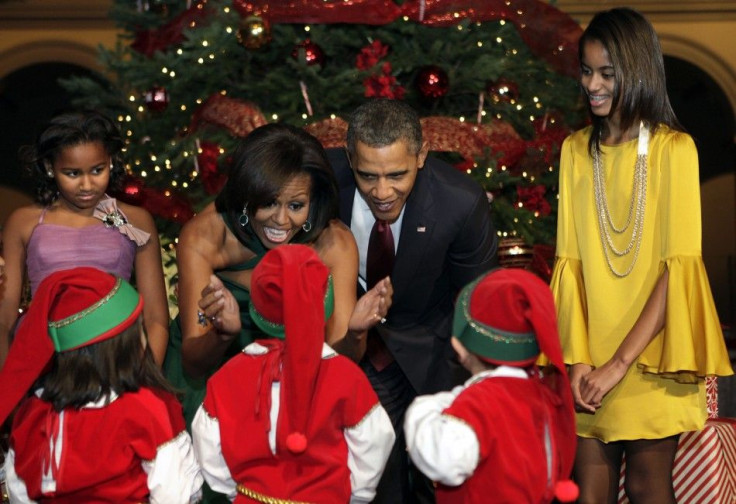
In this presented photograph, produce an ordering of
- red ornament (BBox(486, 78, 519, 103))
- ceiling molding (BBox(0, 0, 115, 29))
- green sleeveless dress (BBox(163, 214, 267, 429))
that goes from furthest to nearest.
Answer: ceiling molding (BBox(0, 0, 115, 29)) < red ornament (BBox(486, 78, 519, 103)) < green sleeveless dress (BBox(163, 214, 267, 429))

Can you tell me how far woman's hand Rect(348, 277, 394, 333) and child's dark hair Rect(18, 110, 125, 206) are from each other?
4.31ft

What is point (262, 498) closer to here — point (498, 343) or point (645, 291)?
point (498, 343)

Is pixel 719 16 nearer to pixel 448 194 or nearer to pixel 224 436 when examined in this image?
pixel 448 194

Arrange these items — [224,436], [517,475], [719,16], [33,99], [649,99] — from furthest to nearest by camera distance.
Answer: [33,99] < [719,16] < [649,99] < [224,436] < [517,475]

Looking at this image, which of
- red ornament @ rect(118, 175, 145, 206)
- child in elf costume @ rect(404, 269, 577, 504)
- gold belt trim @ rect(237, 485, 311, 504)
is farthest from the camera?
red ornament @ rect(118, 175, 145, 206)

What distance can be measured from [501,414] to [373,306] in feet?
2.48

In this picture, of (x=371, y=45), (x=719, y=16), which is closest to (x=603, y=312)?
(x=371, y=45)

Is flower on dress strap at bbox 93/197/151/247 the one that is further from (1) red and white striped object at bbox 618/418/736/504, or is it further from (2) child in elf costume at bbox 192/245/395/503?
(1) red and white striped object at bbox 618/418/736/504

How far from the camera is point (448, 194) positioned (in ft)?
14.2

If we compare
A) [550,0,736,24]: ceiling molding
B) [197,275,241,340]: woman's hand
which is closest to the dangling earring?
[197,275,241,340]: woman's hand

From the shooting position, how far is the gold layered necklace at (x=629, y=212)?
12.0 feet

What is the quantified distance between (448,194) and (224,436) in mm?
1401

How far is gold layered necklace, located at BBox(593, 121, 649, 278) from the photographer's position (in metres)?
3.65

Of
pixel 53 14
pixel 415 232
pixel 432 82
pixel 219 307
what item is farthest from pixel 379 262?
pixel 53 14
